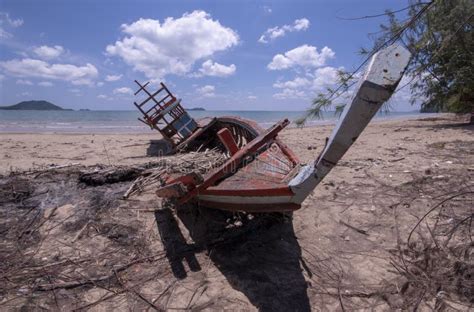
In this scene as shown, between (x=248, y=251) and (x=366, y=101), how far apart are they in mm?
2332

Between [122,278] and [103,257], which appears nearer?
[122,278]

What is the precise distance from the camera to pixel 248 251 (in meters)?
3.78

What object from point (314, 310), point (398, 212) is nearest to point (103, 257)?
point (314, 310)

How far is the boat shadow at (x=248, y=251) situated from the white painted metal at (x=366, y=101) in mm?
1173

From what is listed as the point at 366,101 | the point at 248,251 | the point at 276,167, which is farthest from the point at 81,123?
the point at 366,101

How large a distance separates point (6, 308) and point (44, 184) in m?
3.06

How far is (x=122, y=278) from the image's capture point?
3.30 m

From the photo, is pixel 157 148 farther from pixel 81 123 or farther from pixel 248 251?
pixel 81 123

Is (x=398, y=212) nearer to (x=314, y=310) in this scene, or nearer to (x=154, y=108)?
(x=314, y=310)

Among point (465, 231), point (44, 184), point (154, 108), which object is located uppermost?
point (154, 108)

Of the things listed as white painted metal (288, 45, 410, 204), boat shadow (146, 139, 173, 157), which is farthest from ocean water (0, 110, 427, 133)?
boat shadow (146, 139, 173, 157)

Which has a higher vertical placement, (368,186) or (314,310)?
(368,186)

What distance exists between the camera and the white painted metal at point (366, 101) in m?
2.17

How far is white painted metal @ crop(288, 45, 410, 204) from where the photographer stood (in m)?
2.17
